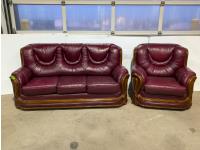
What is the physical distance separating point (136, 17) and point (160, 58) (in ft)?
3.12

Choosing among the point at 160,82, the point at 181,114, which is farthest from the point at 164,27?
the point at 181,114

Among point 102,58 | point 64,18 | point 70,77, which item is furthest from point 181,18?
point 70,77

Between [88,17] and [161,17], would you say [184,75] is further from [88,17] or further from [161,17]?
[88,17]

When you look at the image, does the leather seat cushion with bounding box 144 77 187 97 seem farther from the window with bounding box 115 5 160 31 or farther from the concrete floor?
the window with bounding box 115 5 160 31

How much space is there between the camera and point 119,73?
3121 millimetres

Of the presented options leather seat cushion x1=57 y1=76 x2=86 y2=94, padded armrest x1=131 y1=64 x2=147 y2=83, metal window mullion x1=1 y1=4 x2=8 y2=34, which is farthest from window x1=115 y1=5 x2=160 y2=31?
metal window mullion x1=1 y1=4 x2=8 y2=34

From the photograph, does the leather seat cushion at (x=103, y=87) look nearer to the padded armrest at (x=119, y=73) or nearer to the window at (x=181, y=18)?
the padded armrest at (x=119, y=73)

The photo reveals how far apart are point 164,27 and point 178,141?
7.53 ft

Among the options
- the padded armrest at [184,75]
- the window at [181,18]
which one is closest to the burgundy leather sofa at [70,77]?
the padded armrest at [184,75]

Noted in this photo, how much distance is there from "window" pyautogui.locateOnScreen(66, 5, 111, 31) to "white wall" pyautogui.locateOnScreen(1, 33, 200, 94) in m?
0.32

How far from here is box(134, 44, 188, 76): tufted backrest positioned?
3.35 metres

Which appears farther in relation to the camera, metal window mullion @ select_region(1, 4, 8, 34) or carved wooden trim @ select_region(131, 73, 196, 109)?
metal window mullion @ select_region(1, 4, 8, 34)

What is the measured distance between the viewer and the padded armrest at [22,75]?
2.93 meters

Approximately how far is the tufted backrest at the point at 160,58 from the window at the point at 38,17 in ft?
5.27
